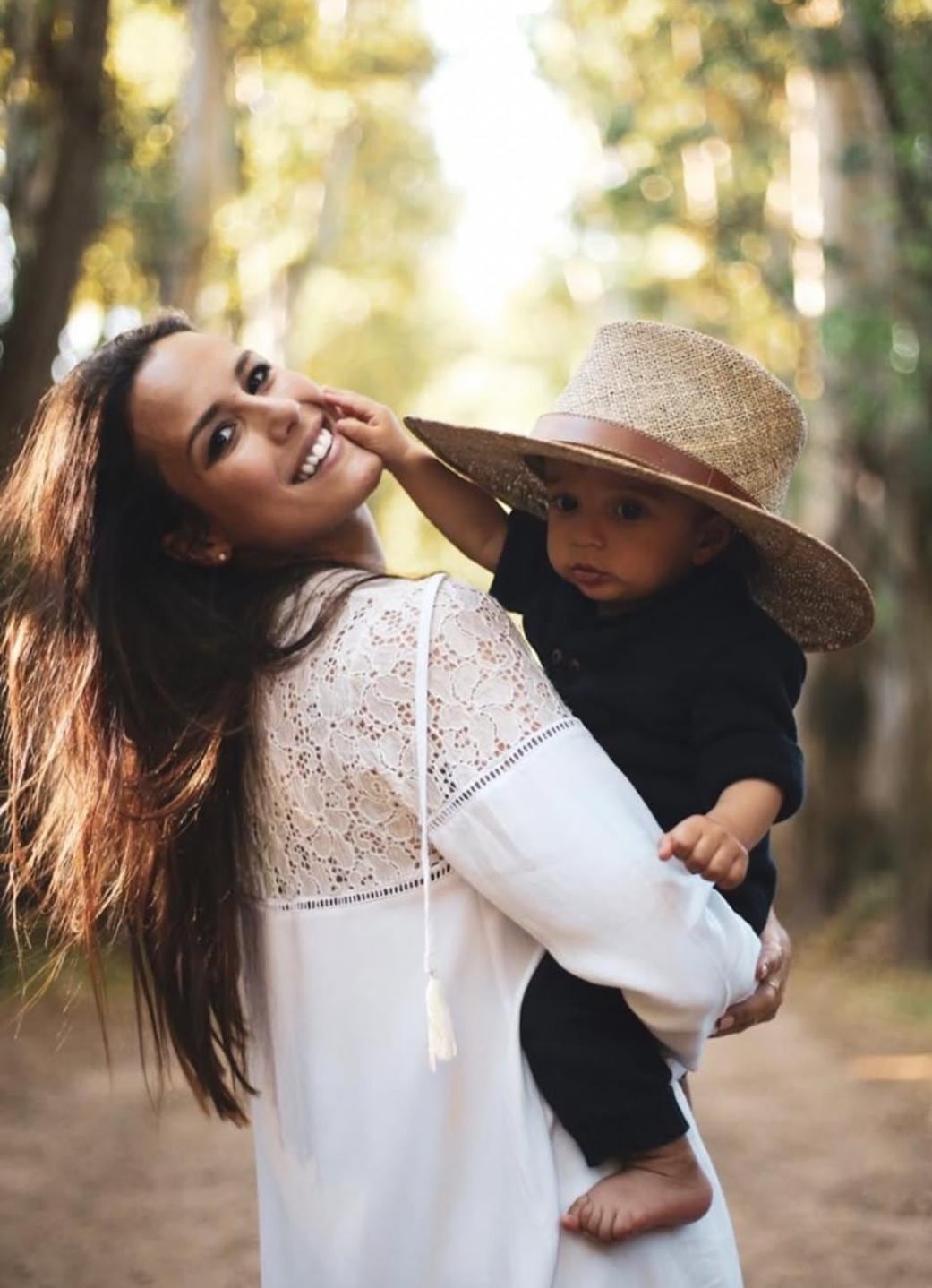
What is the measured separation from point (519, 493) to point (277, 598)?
468 millimetres

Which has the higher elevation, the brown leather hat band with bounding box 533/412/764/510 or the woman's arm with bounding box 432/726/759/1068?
the brown leather hat band with bounding box 533/412/764/510

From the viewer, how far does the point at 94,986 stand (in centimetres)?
237

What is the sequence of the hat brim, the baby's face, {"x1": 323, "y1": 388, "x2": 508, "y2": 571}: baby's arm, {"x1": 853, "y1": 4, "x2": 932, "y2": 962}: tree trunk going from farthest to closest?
{"x1": 853, "y1": 4, "x2": 932, "y2": 962}: tree trunk, {"x1": 323, "y1": 388, "x2": 508, "y2": 571}: baby's arm, the baby's face, the hat brim

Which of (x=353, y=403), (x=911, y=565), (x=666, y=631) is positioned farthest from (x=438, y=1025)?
(x=911, y=565)

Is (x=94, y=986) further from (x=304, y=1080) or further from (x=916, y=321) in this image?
(x=916, y=321)

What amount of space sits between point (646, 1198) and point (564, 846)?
1.56 ft

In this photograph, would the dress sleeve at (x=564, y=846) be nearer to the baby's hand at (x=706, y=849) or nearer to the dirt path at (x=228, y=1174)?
the baby's hand at (x=706, y=849)

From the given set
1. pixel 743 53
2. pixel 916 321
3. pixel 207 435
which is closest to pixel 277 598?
pixel 207 435

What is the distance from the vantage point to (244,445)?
2396 mm

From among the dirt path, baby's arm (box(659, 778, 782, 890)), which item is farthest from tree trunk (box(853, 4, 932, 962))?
baby's arm (box(659, 778, 782, 890))

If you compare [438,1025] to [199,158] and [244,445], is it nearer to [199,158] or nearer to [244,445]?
[244,445]

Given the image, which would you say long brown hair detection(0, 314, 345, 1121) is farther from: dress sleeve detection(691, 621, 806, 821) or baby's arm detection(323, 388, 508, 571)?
dress sleeve detection(691, 621, 806, 821)

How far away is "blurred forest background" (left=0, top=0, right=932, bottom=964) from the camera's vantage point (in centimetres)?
841

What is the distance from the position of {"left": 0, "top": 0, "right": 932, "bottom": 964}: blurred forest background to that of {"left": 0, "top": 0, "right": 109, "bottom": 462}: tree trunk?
0.01m
